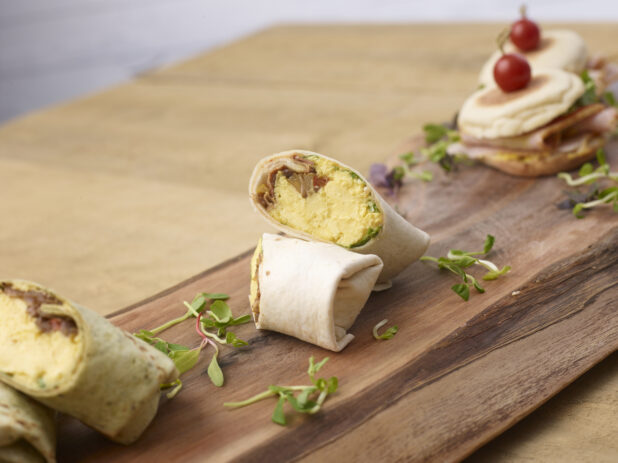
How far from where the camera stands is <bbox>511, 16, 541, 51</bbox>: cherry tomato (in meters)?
3.97

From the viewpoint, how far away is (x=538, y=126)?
342cm

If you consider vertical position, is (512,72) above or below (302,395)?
above

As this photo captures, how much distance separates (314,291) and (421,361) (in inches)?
15.3

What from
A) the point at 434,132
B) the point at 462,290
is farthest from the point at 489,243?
the point at 434,132

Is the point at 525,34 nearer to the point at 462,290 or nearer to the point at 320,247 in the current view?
the point at 462,290

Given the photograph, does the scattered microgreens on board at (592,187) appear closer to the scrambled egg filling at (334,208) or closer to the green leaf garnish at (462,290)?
the green leaf garnish at (462,290)

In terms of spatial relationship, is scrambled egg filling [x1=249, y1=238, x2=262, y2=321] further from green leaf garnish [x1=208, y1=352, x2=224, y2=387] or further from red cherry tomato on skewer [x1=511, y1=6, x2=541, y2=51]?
red cherry tomato on skewer [x1=511, y1=6, x2=541, y2=51]

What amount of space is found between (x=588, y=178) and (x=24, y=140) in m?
4.10

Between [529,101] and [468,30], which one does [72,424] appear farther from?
[468,30]

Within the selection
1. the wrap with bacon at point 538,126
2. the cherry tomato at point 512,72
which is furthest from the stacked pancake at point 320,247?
the cherry tomato at point 512,72

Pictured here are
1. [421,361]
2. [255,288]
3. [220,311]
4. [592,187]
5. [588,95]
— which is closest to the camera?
[421,361]

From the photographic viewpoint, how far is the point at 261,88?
5914 mm

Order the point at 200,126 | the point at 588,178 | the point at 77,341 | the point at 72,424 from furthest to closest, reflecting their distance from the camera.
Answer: the point at 200,126, the point at 588,178, the point at 72,424, the point at 77,341

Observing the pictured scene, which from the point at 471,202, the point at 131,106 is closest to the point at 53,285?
the point at 471,202
